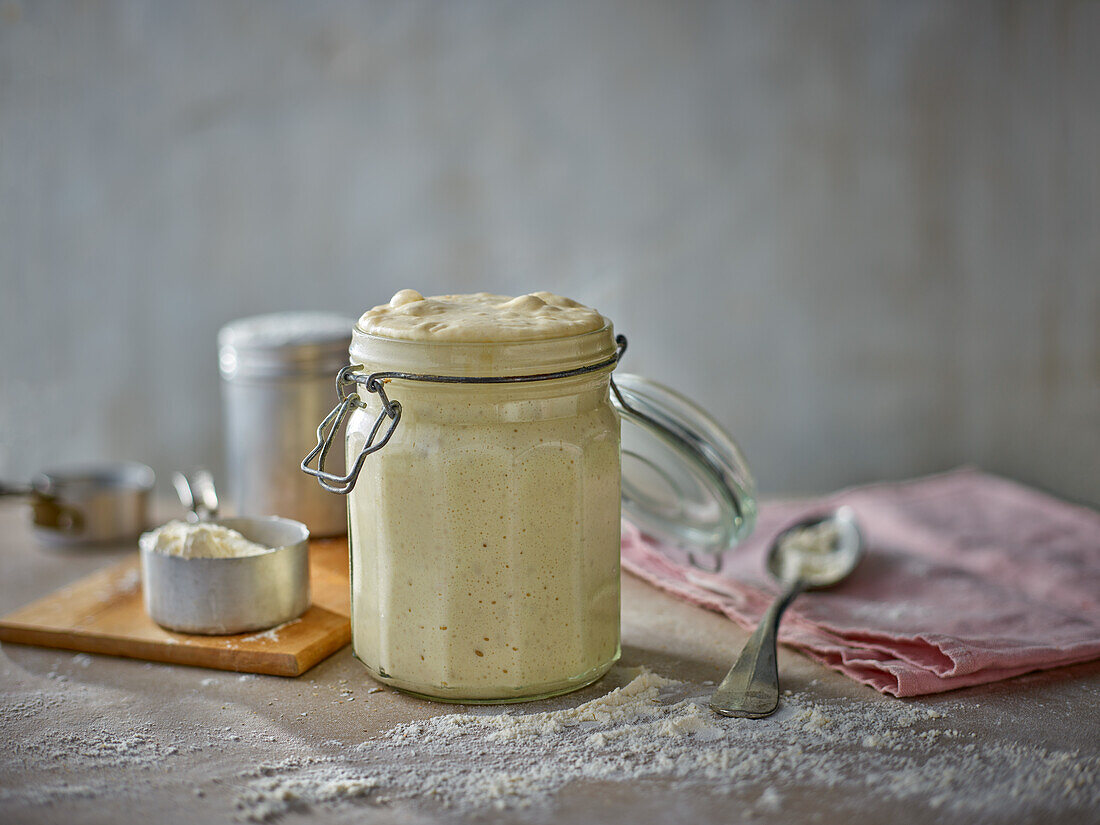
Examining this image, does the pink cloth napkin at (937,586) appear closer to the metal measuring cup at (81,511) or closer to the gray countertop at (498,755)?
the gray countertop at (498,755)

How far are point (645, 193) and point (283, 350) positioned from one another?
0.67 meters

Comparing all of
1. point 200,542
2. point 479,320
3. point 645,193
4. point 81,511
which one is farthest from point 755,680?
point 645,193

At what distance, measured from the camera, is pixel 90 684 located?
35.7 inches

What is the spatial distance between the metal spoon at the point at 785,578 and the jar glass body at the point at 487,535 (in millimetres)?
116

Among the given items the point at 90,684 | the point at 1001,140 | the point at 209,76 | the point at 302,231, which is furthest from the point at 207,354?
the point at 1001,140

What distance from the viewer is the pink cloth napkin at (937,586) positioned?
2.93 feet

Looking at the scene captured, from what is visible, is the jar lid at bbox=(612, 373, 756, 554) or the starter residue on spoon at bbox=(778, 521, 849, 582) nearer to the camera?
the jar lid at bbox=(612, 373, 756, 554)

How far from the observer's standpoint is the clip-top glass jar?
794mm

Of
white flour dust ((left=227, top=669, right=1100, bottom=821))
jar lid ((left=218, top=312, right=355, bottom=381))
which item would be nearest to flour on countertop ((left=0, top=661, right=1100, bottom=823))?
white flour dust ((left=227, top=669, right=1100, bottom=821))

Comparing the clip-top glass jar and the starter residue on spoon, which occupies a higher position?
the clip-top glass jar

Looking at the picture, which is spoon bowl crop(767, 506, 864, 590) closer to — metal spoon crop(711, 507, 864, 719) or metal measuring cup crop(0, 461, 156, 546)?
metal spoon crop(711, 507, 864, 719)

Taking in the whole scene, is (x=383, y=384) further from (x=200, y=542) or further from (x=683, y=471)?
(x=683, y=471)

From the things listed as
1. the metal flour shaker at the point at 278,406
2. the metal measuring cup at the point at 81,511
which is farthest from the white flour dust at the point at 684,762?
the metal measuring cup at the point at 81,511

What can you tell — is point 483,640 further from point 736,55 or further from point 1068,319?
point 1068,319
